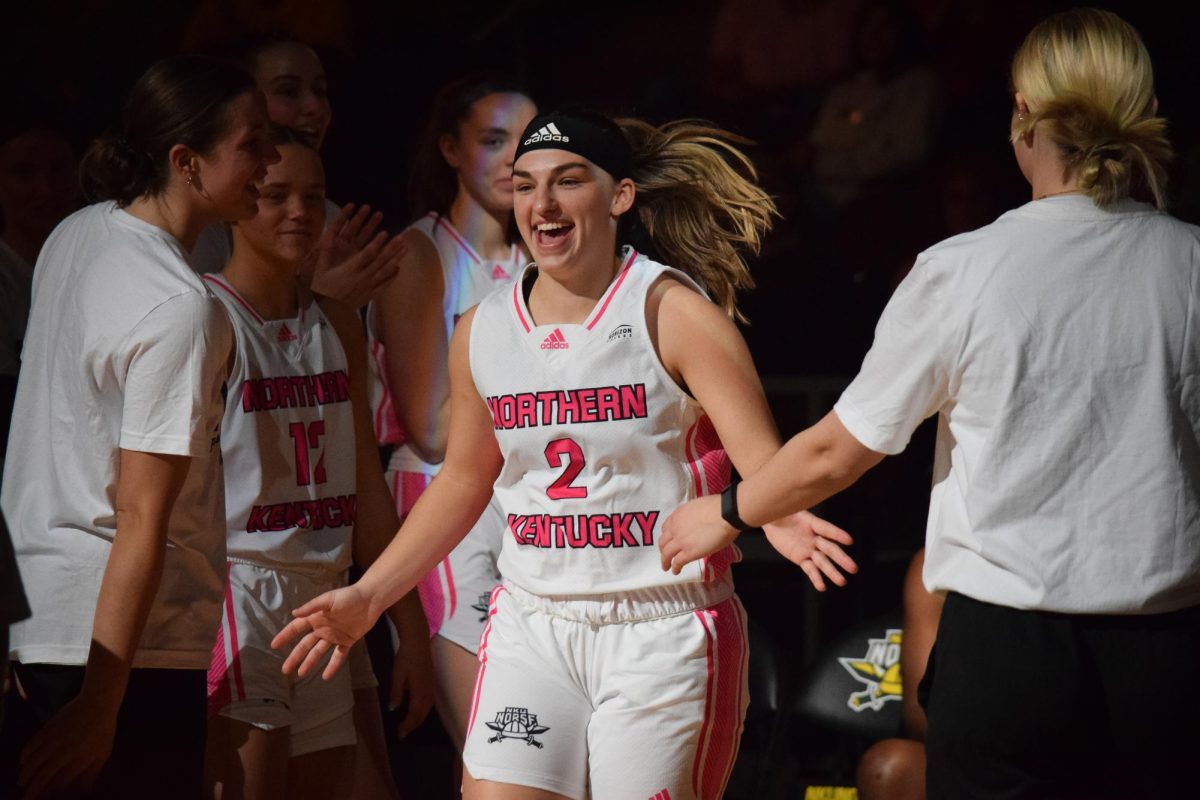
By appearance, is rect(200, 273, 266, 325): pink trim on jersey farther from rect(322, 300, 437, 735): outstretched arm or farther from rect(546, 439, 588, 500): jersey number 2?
rect(546, 439, 588, 500): jersey number 2

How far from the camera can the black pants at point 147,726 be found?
312 cm

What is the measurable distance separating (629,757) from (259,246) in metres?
1.53

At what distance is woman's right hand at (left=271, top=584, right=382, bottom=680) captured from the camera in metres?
3.12

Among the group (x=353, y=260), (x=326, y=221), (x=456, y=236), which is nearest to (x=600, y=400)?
(x=353, y=260)

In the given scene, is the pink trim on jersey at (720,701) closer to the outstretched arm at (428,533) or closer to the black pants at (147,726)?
the outstretched arm at (428,533)

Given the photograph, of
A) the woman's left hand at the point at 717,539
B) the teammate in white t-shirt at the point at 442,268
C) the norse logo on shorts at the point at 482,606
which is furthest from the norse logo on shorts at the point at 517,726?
the teammate in white t-shirt at the point at 442,268

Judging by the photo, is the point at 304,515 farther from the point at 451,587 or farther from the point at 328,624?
the point at 451,587

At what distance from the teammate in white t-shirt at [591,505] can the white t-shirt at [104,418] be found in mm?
353

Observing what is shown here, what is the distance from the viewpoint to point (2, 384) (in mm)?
4160

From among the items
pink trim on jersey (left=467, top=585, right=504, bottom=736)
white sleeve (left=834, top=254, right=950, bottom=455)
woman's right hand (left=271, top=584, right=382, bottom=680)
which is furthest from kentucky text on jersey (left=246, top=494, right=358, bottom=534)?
white sleeve (left=834, top=254, right=950, bottom=455)

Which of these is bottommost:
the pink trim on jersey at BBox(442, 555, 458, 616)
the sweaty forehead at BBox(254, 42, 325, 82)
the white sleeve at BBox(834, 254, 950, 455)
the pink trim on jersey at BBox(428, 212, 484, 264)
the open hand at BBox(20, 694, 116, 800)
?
the open hand at BBox(20, 694, 116, 800)

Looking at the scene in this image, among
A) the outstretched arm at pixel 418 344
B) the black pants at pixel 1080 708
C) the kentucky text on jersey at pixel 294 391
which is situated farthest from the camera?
the outstretched arm at pixel 418 344

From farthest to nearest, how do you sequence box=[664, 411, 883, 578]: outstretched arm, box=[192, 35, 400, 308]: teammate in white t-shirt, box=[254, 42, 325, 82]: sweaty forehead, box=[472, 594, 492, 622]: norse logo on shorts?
box=[254, 42, 325, 82]: sweaty forehead → box=[192, 35, 400, 308]: teammate in white t-shirt → box=[472, 594, 492, 622]: norse logo on shorts → box=[664, 411, 883, 578]: outstretched arm

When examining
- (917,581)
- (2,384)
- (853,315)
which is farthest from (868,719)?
(2,384)
